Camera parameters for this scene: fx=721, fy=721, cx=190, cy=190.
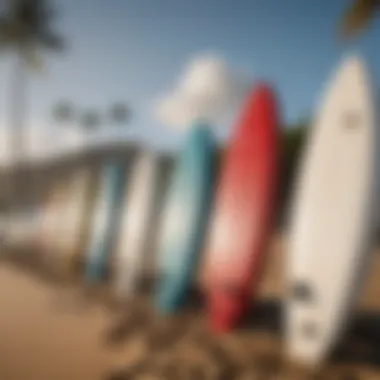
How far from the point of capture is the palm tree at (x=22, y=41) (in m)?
1.55

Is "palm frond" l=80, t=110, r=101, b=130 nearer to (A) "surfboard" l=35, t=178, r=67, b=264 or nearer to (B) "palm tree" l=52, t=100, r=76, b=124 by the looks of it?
(B) "palm tree" l=52, t=100, r=76, b=124

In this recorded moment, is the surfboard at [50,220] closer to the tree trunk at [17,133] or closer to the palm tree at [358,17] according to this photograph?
the tree trunk at [17,133]

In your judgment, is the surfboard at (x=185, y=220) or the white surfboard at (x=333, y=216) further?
the surfboard at (x=185, y=220)

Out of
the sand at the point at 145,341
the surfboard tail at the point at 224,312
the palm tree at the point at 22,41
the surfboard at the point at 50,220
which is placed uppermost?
the palm tree at the point at 22,41

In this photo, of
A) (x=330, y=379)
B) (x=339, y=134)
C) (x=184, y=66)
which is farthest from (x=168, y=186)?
(x=330, y=379)

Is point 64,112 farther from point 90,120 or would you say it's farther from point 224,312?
point 224,312

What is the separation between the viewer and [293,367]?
130cm

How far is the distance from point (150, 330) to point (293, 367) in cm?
31

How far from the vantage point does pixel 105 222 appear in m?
1.51

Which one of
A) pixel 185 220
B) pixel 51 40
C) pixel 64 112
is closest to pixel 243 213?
pixel 185 220

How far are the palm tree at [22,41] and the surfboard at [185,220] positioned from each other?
0.38 meters

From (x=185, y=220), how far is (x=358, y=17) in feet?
1.65

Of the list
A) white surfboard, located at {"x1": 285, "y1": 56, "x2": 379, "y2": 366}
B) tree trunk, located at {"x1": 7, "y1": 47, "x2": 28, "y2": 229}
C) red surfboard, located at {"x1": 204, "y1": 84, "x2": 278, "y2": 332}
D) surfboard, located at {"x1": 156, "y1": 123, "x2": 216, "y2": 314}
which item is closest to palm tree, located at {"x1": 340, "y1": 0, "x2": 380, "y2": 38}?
white surfboard, located at {"x1": 285, "y1": 56, "x2": 379, "y2": 366}

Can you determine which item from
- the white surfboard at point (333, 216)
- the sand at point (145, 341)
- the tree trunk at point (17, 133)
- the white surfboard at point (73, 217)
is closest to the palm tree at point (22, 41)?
the tree trunk at point (17, 133)
